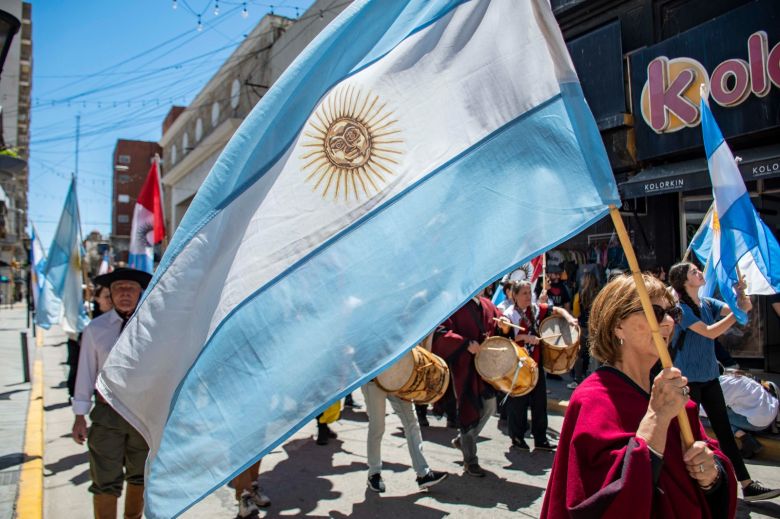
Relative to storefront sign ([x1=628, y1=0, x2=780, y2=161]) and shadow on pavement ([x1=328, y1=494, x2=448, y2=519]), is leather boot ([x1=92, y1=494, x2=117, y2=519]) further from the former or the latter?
storefront sign ([x1=628, y1=0, x2=780, y2=161])

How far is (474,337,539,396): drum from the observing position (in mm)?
5664

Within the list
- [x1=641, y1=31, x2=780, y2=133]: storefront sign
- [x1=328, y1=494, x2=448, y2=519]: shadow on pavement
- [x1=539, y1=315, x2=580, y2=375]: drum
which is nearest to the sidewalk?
[x1=328, y1=494, x2=448, y2=519]: shadow on pavement

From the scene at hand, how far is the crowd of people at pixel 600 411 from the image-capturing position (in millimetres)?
1979

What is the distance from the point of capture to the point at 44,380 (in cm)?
1251

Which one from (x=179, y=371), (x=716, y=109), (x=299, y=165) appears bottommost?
(x=179, y=371)

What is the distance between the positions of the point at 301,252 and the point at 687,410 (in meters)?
1.62

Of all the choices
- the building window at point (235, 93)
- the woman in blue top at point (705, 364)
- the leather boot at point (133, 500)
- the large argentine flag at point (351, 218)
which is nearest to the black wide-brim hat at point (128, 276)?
the leather boot at point (133, 500)

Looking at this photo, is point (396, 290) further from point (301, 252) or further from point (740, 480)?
point (740, 480)

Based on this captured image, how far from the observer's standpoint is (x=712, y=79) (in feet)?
32.2

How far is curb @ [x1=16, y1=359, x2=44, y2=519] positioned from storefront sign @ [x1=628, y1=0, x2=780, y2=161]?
10355 millimetres

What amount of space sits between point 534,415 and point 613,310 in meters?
4.86

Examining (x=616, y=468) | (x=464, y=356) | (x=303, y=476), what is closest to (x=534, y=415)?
(x=464, y=356)

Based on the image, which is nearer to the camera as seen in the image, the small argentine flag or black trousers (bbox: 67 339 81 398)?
the small argentine flag

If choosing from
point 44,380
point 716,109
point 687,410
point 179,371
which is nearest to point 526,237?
point 687,410
